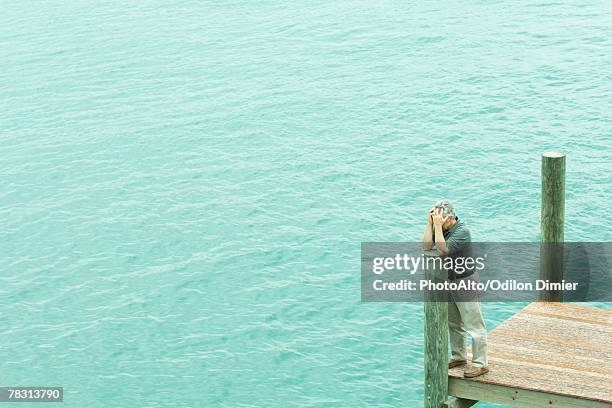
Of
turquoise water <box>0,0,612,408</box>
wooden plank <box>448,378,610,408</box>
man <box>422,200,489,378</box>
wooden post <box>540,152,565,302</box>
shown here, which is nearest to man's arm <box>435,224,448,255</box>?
man <box>422,200,489,378</box>

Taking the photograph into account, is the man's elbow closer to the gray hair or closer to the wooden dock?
the gray hair

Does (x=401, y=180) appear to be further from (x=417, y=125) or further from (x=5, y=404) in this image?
(x=5, y=404)

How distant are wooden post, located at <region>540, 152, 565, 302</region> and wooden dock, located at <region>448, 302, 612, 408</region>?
1.94 feet

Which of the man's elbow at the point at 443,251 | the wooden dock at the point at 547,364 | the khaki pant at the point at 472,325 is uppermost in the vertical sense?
the man's elbow at the point at 443,251

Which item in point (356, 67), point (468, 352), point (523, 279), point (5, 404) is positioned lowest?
point (5, 404)

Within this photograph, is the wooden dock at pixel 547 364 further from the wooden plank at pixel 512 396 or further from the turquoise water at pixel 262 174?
the turquoise water at pixel 262 174

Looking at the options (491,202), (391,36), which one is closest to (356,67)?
(391,36)

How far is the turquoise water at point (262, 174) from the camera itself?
57.5 ft

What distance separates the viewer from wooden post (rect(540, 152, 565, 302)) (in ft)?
40.6

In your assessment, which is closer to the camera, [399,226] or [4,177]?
[399,226]

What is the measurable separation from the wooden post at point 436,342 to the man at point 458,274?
13cm

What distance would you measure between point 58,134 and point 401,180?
10.3m

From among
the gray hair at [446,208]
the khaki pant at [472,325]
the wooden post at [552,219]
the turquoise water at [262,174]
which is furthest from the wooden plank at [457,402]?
the turquoise water at [262,174]

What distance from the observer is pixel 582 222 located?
2089cm
